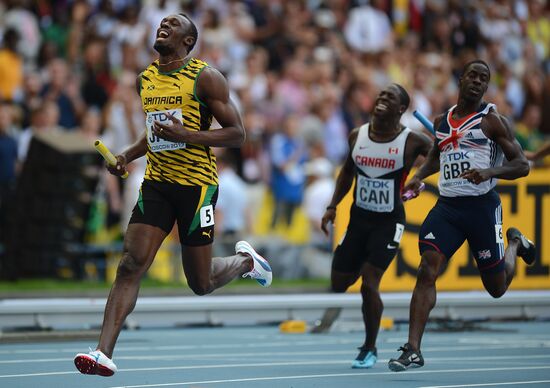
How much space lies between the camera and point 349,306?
15898 millimetres

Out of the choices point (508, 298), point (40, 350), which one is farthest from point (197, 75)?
point (508, 298)

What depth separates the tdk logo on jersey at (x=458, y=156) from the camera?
11641 mm

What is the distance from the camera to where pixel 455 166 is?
11.7m

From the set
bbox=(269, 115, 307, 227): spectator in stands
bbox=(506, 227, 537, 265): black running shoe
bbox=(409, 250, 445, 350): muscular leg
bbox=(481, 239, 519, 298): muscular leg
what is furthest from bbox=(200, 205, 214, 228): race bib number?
bbox=(269, 115, 307, 227): spectator in stands

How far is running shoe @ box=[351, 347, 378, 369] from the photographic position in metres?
12.2

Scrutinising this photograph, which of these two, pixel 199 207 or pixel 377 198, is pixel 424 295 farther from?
pixel 199 207

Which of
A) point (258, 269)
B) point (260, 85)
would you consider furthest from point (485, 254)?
point (260, 85)

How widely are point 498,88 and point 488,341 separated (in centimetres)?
1258

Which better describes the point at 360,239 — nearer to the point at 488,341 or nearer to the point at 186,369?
the point at 186,369

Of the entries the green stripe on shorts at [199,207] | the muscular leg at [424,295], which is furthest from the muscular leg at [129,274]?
the muscular leg at [424,295]

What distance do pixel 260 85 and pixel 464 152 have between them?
36.3 feet

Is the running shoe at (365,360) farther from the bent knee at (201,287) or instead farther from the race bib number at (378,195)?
the bent knee at (201,287)

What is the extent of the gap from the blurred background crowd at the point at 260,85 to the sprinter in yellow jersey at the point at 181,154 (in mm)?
8749

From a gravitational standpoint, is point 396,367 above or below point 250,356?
above
